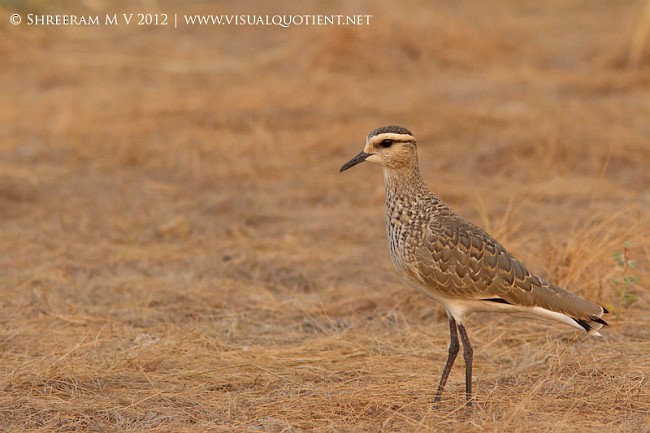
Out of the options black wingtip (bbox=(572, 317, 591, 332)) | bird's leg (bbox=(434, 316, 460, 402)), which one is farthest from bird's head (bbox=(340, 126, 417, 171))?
black wingtip (bbox=(572, 317, 591, 332))

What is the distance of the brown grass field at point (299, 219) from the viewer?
244 inches

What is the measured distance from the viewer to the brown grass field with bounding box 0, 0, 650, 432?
620 centimetres

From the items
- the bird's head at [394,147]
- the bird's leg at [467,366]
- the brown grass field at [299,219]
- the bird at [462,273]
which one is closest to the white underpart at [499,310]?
the bird at [462,273]

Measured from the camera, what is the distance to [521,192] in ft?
36.7

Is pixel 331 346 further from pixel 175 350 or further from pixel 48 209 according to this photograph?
pixel 48 209

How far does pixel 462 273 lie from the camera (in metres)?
5.94

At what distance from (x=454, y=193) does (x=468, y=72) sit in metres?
6.34

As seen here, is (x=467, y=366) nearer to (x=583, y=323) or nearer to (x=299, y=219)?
(x=583, y=323)

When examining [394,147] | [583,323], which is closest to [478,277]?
[583,323]

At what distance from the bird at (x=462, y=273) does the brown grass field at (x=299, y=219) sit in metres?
0.45

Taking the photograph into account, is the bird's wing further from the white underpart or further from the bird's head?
the bird's head

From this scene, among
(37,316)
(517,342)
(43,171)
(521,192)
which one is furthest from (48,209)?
(517,342)

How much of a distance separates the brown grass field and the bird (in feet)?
1.48

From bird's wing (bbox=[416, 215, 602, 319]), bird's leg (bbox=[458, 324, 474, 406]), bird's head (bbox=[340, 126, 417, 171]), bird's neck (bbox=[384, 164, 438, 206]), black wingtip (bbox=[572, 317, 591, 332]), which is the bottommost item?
bird's leg (bbox=[458, 324, 474, 406])
